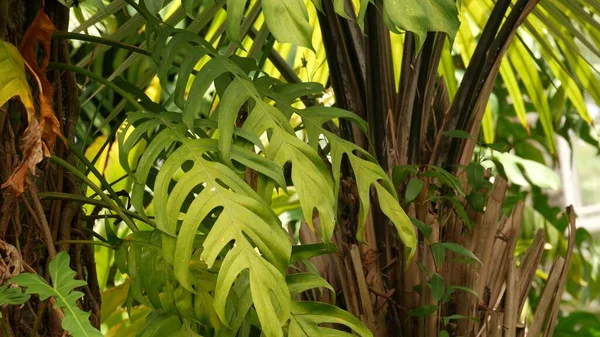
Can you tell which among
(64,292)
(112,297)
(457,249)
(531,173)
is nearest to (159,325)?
(64,292)

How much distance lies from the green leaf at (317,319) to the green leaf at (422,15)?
23cm

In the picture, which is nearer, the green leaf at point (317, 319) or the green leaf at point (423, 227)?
the green leaf at point (317, 319)

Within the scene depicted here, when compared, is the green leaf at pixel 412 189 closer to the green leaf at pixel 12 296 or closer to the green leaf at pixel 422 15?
the green leaf at pixel 422 15

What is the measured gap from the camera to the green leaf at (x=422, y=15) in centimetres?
52

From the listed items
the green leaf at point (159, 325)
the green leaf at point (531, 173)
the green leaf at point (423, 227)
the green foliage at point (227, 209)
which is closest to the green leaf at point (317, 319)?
the green foliage at point (227, 209)

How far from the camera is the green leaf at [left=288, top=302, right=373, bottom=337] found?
→ 24.4 inches

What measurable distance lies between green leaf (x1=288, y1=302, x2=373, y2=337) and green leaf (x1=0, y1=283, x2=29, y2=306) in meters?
0.20

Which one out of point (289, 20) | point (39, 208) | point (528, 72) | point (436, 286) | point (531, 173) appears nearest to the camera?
point (289, 20)

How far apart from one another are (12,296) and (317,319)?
0.23 m

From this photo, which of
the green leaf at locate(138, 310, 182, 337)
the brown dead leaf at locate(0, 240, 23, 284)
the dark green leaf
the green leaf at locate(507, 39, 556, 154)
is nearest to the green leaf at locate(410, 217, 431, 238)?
the dark green leaf

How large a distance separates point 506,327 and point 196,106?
0.44 metres

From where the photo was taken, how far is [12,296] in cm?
53

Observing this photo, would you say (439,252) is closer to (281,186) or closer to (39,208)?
(281,186)

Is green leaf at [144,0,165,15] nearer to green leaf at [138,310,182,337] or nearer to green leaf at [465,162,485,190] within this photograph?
green leaf at [138,310,182,337]
